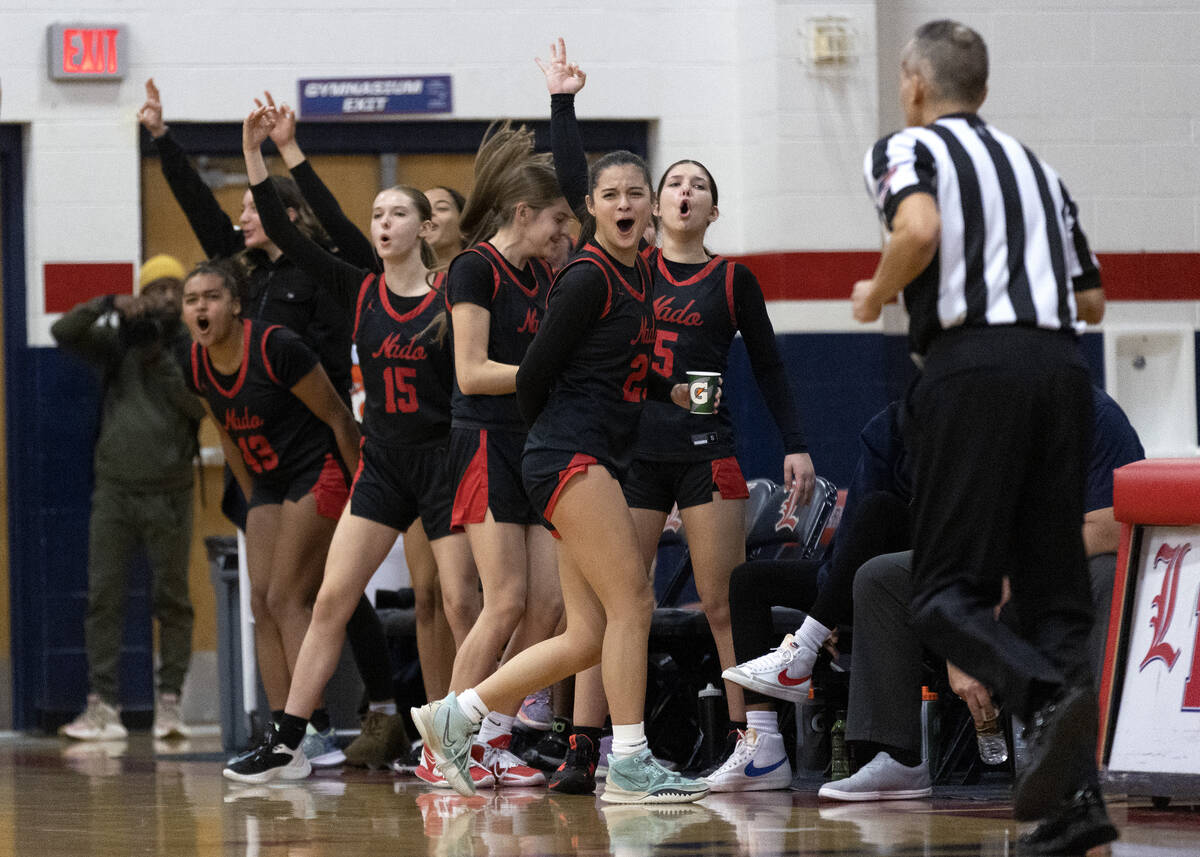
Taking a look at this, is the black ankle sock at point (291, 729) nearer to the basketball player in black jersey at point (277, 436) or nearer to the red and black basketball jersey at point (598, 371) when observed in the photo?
the basketball player in black jersey at point (277, 436)

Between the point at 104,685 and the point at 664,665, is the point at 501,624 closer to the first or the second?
the point at 664,665

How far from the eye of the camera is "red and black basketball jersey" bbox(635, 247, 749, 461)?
5.53m

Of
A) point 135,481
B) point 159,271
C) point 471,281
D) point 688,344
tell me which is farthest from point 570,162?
point 135,481

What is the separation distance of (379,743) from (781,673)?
1686 mm

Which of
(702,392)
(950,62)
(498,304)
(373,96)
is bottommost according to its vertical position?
(702,392)

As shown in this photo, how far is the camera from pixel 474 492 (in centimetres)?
542

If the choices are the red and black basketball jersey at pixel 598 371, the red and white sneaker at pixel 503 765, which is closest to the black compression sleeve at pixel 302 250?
the red and black basketball jersey at pixel 598 371

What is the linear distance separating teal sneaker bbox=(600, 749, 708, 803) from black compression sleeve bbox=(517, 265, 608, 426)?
0.99 meters

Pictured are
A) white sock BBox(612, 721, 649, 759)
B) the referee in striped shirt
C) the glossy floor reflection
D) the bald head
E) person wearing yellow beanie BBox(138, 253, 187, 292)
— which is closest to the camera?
the referee in striped shirt

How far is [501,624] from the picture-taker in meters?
5.37

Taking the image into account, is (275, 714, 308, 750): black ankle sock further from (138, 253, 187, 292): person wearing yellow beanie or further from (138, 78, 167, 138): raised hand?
(138, 253, 187, 292): person wearing yellow beanie

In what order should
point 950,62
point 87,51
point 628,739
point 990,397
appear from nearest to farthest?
1. point 990,397
2. point 950,62
3. point 628,739
4. point 87,51

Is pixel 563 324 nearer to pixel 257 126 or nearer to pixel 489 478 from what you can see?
pixel 489 478

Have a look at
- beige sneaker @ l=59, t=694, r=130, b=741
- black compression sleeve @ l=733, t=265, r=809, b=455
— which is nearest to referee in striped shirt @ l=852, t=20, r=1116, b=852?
black compression sleeve @ l=733, t=265, r=809, b=455
